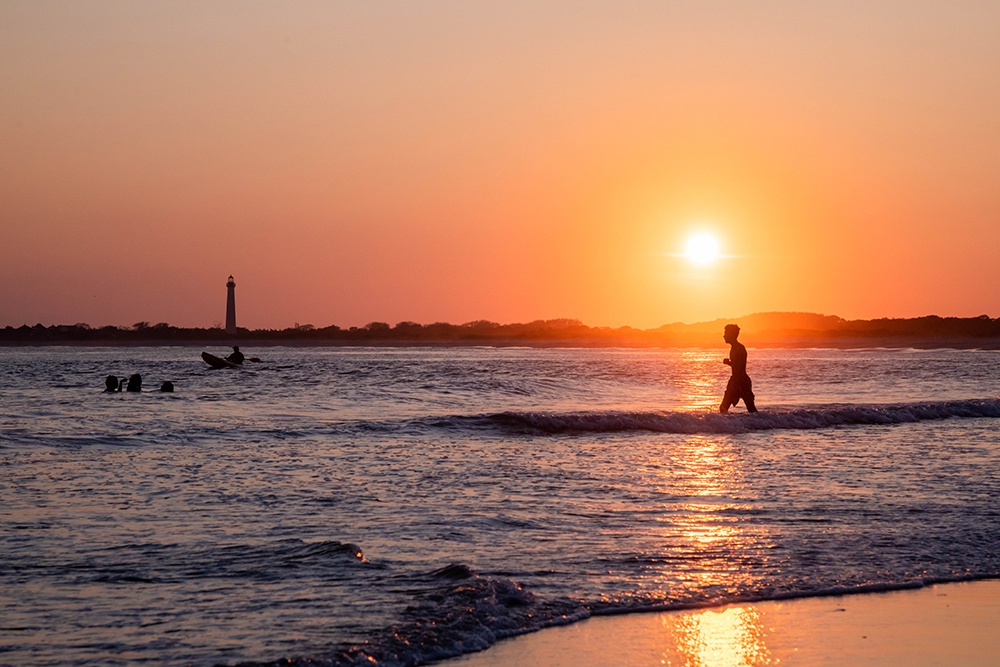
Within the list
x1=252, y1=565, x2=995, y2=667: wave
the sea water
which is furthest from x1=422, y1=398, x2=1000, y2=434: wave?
x1=252, y1=565, x2=995, y2=667: wave

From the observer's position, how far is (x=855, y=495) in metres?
11.4

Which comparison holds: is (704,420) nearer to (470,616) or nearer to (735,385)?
(735,385)

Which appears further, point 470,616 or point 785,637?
point 470,616

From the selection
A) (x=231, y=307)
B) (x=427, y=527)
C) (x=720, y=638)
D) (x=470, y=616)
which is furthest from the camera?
(x=231, y=307)

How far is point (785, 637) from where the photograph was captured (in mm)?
6254

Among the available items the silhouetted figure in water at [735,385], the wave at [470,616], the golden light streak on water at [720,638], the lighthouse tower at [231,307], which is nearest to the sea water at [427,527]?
the wave at [470,616]

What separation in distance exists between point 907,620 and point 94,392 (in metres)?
28.5

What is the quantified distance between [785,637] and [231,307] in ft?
406

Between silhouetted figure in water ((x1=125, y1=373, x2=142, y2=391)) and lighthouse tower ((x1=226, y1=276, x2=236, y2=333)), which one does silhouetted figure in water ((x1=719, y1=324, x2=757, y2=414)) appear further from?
lighthouse tower ((x1=226, y1=276, x2=236, y2=333))

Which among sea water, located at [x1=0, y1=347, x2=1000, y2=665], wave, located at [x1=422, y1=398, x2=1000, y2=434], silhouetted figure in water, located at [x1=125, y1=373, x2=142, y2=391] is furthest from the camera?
silhouetted figure in water, located at [x1=125, y1=373, x2=142, y2=391]

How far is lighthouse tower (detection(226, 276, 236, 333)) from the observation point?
407 ft

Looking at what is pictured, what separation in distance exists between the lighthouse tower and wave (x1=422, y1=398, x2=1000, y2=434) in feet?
350

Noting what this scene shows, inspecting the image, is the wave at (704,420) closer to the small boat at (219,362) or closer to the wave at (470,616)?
the wave at (470,616)

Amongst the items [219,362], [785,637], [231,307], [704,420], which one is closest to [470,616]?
[785,637]
